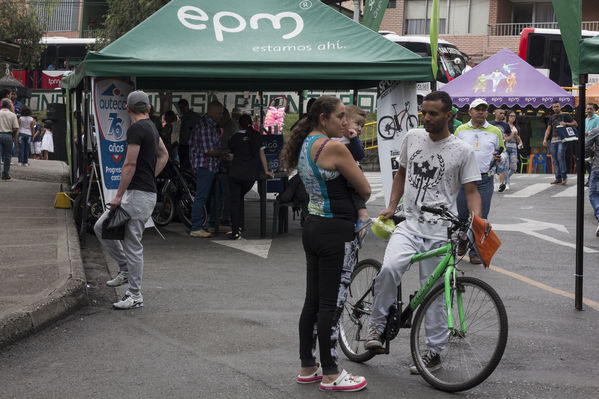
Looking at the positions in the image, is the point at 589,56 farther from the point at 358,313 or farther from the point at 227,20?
the point at 227,20

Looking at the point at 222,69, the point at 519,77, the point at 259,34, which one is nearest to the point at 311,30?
the point at 259,34

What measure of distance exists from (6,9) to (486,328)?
33255 mm

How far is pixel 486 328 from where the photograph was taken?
198 inches

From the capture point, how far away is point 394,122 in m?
11.8

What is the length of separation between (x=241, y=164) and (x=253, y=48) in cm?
160

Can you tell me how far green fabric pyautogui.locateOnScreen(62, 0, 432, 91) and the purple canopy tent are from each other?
13.0m

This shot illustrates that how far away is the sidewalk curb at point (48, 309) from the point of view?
6266 mm

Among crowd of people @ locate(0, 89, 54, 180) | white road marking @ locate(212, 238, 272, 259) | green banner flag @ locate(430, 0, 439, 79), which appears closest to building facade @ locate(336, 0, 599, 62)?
crowd of people @ locate(0, 89, 54, 180)

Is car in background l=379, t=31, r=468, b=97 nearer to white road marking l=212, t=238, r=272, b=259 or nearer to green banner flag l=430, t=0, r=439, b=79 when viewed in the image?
green banner flag l=430, t=0, r=439, b=79

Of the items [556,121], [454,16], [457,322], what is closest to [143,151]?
[457,322]

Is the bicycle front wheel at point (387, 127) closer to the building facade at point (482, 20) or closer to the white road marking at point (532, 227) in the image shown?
the white road marking at point (532, 227)

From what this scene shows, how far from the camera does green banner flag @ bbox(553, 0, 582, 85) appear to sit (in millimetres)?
7551

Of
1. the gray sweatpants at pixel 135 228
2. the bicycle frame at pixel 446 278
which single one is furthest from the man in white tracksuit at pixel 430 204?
the gray sweatpants at pixel 135 228

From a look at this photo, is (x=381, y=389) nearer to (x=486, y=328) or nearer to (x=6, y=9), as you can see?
(x=486, y=328)
